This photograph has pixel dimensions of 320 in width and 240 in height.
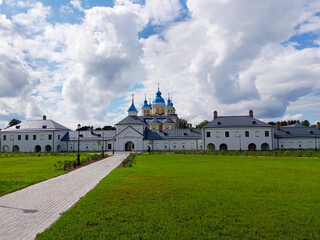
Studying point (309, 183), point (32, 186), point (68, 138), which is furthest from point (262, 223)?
point (68, 138)

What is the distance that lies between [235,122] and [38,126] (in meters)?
42.8

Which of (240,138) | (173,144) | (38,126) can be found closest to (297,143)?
(240,138)

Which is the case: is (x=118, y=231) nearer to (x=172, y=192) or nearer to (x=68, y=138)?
(x=172, y=192)

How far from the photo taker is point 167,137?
52.9m

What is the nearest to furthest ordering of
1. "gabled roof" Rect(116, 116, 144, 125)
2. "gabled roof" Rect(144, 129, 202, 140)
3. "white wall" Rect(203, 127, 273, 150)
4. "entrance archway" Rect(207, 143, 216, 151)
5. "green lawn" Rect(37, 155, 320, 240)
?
"green lawn" Rect(37, 155, 320, 240)
"white wall" Rect(203, 127, 273, 150)
"entrance archway" Rect(207, 143, 216, 151)
"gabled roof" Rect(144, 129, 202, 140)
"gabled roof" Rect(116, 116, 144, 125)

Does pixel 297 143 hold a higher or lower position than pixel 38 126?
lower

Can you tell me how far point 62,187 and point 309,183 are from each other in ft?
34.8

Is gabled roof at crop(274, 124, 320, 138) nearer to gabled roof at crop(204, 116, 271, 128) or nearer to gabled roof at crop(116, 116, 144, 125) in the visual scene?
gabled roof at crop(204, 116, 271, 128)

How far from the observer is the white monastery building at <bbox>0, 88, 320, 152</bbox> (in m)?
47.9

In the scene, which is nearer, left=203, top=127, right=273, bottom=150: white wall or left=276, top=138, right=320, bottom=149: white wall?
left=203, top=127, right=273, bottom=150: white wall

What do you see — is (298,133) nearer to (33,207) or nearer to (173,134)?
(173,134)

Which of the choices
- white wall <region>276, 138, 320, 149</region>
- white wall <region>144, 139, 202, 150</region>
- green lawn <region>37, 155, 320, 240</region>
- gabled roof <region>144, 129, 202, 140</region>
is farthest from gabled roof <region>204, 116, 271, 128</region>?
green lawn <region>37, 155, 320, 240</region>

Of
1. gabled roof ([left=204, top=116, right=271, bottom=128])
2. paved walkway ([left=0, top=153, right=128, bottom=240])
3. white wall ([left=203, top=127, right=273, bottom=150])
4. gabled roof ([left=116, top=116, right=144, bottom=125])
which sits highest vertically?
gabled roof ([left=116, top=116, right=144, bottom=125])

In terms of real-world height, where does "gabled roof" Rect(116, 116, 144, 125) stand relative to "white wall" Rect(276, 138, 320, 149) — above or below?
above
